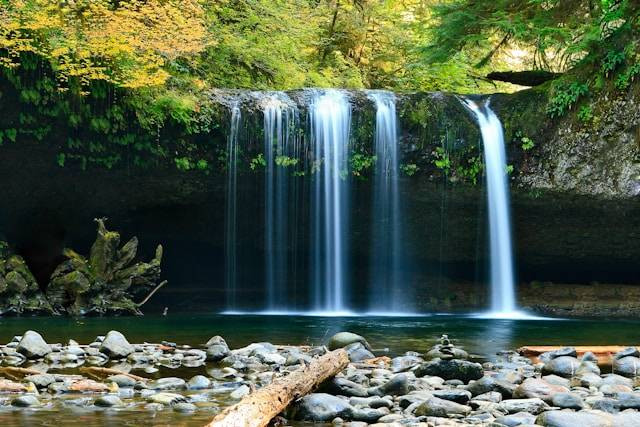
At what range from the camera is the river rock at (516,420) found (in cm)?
468

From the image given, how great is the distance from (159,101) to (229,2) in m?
6.47

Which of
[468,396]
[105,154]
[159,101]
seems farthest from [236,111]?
[468,396]

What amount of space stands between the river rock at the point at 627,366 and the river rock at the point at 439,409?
2.61 metres

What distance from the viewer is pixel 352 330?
11.8 metres

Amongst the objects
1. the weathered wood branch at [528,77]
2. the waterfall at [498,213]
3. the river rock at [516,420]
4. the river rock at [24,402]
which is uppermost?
the weathered wood branch at [528,77]

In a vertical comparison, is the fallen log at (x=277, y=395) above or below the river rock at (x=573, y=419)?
above

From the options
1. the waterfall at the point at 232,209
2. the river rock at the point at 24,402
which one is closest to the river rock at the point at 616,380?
the river rock at the point at 24,402

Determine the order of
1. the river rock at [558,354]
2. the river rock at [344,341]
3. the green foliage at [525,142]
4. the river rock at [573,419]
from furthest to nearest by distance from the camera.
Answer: the green foliage at [525,142]
the river rock at [344,341]
the river rock at [558,354]
the river rock at [573,419]

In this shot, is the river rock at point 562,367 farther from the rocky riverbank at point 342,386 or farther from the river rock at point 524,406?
the river rock at point 524,406

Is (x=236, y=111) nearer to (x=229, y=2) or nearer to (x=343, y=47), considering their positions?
(x=229, y=2)

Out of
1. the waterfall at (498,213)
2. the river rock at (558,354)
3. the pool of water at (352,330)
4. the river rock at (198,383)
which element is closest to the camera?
the river rock at (198,383)

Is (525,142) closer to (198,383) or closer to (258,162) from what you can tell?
(258,162)

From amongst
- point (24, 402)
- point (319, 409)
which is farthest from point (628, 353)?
point (24, 402)

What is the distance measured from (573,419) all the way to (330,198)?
1217 centimetres
